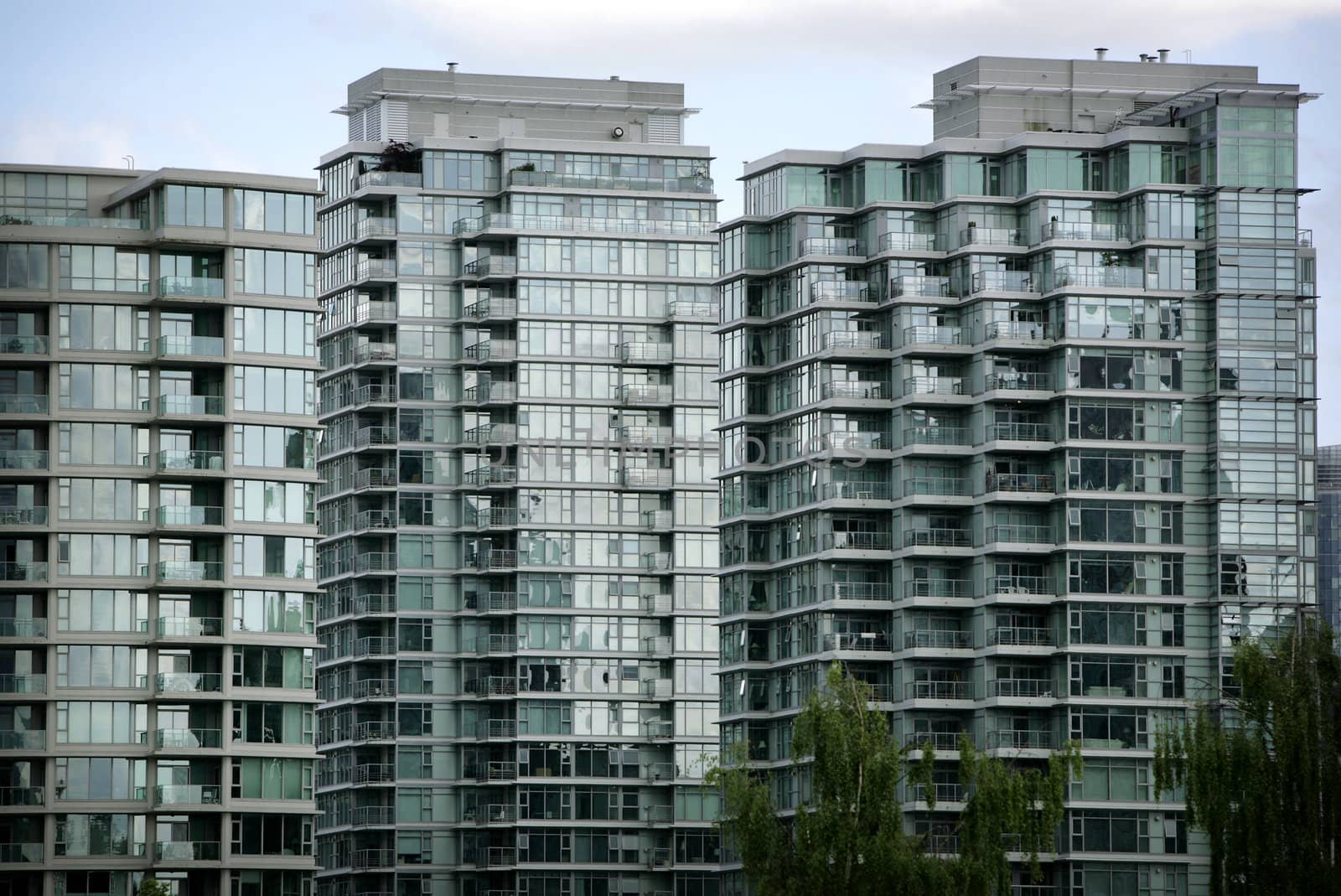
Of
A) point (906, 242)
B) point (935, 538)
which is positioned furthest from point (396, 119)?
point (935, 538)

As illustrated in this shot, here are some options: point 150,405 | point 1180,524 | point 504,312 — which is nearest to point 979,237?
point 1180,524

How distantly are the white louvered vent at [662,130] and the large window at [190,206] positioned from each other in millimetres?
41867

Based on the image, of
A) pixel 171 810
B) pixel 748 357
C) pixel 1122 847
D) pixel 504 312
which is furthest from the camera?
pixel 504 312

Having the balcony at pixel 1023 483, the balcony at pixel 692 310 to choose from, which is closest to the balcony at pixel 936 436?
the balcony at pixel 1023 483

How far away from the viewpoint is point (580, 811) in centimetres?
16188

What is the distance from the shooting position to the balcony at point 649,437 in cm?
16500

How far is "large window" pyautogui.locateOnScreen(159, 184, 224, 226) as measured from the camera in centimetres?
13412

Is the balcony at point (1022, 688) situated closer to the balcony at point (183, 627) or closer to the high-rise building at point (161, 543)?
the high-rise building at point (161, 543)

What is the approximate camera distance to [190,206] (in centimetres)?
13438

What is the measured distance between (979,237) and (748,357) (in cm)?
1392

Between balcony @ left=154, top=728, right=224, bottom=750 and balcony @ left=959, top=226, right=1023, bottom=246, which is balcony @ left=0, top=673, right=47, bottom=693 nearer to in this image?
balcony @ left=154, top=728, right=224, bottom=750

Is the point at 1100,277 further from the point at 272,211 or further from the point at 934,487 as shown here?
the point at 272,211

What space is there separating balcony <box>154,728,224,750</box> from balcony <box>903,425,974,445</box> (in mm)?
37501

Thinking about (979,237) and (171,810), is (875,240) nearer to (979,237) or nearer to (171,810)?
(979,237)
